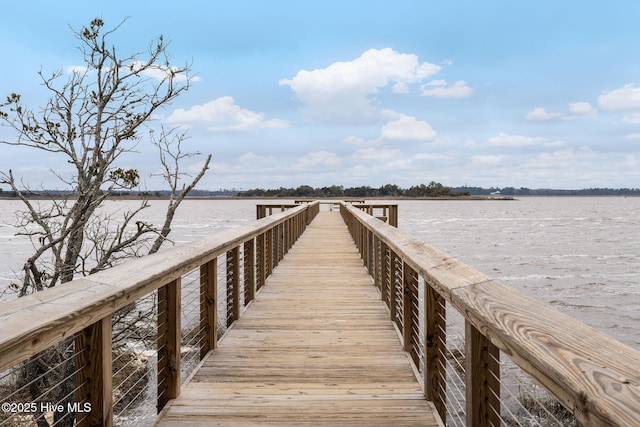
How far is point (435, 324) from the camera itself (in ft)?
8.23

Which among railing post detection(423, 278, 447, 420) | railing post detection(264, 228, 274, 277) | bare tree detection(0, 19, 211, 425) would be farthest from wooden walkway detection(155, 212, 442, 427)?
bare tree detection(0, 19, 211, 425)

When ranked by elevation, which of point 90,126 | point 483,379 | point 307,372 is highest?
point 90,126

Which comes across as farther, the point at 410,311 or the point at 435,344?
the point at 410,311

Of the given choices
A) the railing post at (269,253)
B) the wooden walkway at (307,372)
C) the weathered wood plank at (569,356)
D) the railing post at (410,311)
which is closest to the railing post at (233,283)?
the wooden walkway at (307,372)

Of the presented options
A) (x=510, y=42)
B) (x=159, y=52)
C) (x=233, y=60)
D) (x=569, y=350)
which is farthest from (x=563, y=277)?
(x=569, y=350)

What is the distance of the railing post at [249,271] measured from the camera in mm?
4875

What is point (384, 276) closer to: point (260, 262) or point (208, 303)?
point (260, 262)

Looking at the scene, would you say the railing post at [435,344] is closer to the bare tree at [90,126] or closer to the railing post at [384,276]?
the railing post at [384,276]

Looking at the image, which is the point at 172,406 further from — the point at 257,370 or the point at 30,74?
the point at 30,74

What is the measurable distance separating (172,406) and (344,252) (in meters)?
7.20

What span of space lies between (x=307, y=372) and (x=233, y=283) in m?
1.32

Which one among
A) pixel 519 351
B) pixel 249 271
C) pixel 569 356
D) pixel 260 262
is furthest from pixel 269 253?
pixel 569 356

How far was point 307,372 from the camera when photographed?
3.17 meters

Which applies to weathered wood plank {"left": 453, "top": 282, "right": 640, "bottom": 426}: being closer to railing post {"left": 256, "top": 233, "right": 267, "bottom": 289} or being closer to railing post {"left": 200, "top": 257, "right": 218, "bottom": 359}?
railing post {"left": 200, "top": 257, "right": 218, "bottom": 359}
